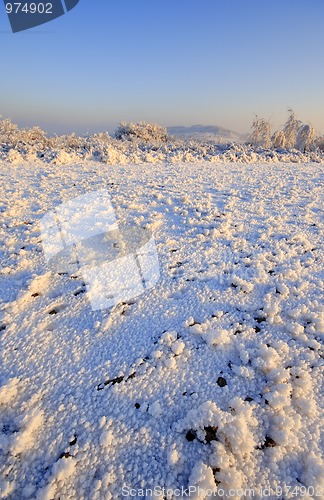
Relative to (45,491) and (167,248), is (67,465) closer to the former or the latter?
(45,491)

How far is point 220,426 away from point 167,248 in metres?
2.74

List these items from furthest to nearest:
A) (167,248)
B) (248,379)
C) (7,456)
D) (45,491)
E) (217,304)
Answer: (167,248), (217,304), (248,379), (7,456), (45,491)

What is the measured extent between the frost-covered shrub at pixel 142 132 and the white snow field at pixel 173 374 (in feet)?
47.3

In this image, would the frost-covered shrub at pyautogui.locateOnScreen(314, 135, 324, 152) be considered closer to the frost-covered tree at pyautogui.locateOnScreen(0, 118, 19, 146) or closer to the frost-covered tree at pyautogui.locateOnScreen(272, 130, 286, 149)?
the frost-covered tree at pyautogui.locateOnScreen(272, 130, 286, 149)

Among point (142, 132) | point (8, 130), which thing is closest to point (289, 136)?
point (142, 132)

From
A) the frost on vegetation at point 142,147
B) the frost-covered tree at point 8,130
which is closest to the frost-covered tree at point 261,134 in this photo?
the frost on vegetation at point 142,147

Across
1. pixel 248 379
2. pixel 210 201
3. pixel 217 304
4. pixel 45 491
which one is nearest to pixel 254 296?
pixel 217 304

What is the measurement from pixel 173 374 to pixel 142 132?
17.6 meters

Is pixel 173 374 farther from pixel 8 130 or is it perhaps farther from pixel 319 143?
pixel 319 143

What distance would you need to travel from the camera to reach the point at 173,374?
8.12ft

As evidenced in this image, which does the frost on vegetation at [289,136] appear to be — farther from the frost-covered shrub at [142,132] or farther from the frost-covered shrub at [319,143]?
the frost-covered shrub at [142,132]

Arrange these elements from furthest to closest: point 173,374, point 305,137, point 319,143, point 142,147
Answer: point 319,143, point 305,137, point 142,147, point 173,374

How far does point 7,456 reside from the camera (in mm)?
1959

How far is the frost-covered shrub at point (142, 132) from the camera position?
17.8 metres
